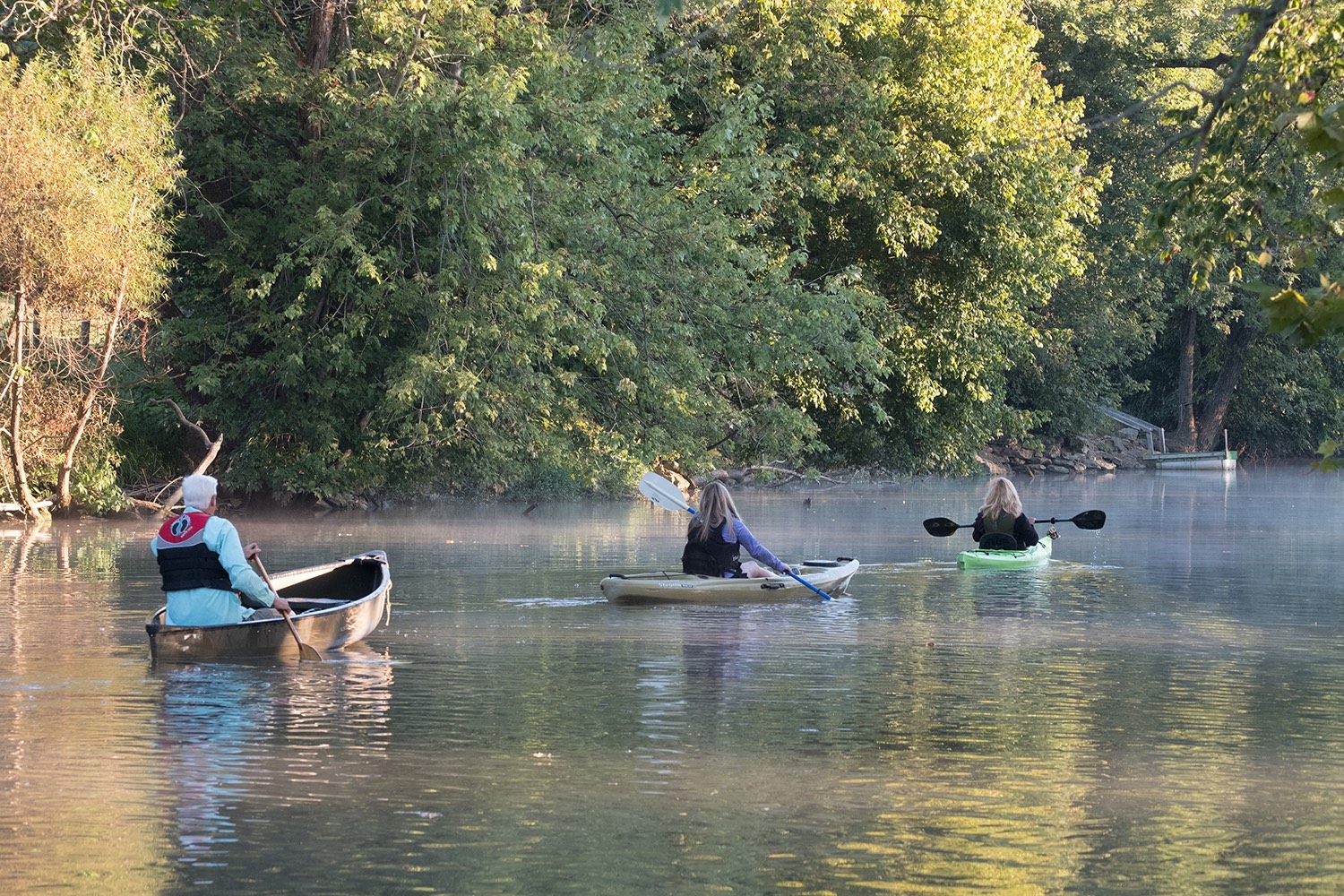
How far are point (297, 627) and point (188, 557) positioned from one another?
981 millimetres

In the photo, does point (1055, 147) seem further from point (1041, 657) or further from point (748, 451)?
point (1041, 657)

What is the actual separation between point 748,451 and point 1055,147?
8758mm

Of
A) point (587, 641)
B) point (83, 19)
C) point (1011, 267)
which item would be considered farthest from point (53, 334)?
point (1011, 267)

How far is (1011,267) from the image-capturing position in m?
37.5

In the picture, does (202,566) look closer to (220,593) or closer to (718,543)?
(220,593)

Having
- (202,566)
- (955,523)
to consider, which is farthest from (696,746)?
(955,523)

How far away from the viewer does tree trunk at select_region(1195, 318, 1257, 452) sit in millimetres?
65625

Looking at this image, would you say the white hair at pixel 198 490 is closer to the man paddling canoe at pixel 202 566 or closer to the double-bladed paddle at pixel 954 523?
the man paddling canoe at pixel 202 566

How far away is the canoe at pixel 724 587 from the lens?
1750cm

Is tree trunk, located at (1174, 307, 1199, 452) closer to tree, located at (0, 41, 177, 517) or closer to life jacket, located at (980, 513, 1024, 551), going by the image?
tree, located at (0, 41, 177, 517)

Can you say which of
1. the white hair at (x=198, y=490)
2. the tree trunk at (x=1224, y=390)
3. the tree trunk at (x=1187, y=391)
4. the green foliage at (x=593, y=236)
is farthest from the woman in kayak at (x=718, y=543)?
the tree trunk at (x=1224, y=390)

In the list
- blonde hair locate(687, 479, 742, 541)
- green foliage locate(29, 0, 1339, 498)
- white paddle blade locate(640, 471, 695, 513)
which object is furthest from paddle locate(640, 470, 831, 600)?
green foliage locate(29, 0, 1339, 498)

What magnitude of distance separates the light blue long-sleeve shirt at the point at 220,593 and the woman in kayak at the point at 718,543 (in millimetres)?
5992

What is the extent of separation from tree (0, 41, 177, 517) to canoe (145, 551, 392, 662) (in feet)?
41.3
